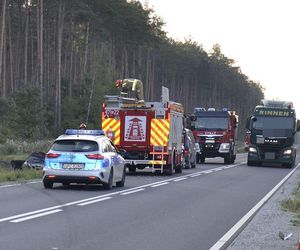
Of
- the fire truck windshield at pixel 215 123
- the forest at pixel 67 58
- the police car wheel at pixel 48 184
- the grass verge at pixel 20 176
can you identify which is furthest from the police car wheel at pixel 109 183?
the forest at pixel 67 58

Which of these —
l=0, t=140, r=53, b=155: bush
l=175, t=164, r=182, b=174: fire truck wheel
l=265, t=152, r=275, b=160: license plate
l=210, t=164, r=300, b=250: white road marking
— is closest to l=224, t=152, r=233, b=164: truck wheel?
l=265, t=152, r=275, b=160: license plate

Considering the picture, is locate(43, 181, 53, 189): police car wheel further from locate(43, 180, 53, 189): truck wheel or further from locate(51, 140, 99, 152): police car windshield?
locate(51, 140, 99, 152): police car windshield

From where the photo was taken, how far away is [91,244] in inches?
408

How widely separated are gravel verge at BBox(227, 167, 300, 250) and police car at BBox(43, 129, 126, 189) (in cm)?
489

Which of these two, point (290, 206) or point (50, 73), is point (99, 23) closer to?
point (50, 73)

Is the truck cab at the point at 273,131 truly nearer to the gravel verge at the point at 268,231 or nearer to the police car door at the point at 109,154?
the police car door at the point at 109,154

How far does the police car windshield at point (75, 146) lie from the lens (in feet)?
65.2

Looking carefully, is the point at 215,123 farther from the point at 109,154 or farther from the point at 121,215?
the point at 121,215

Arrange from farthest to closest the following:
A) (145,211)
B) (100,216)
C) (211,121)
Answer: (211,121)
(145,211)
(100,216)

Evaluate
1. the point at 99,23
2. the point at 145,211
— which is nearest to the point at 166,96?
the point at 145,211

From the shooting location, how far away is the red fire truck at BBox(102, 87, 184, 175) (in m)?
28.2

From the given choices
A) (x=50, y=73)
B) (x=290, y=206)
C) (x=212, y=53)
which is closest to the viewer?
(x=290, y=206)

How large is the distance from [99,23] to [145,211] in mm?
54349

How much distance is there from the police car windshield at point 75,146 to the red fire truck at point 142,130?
7878mm
